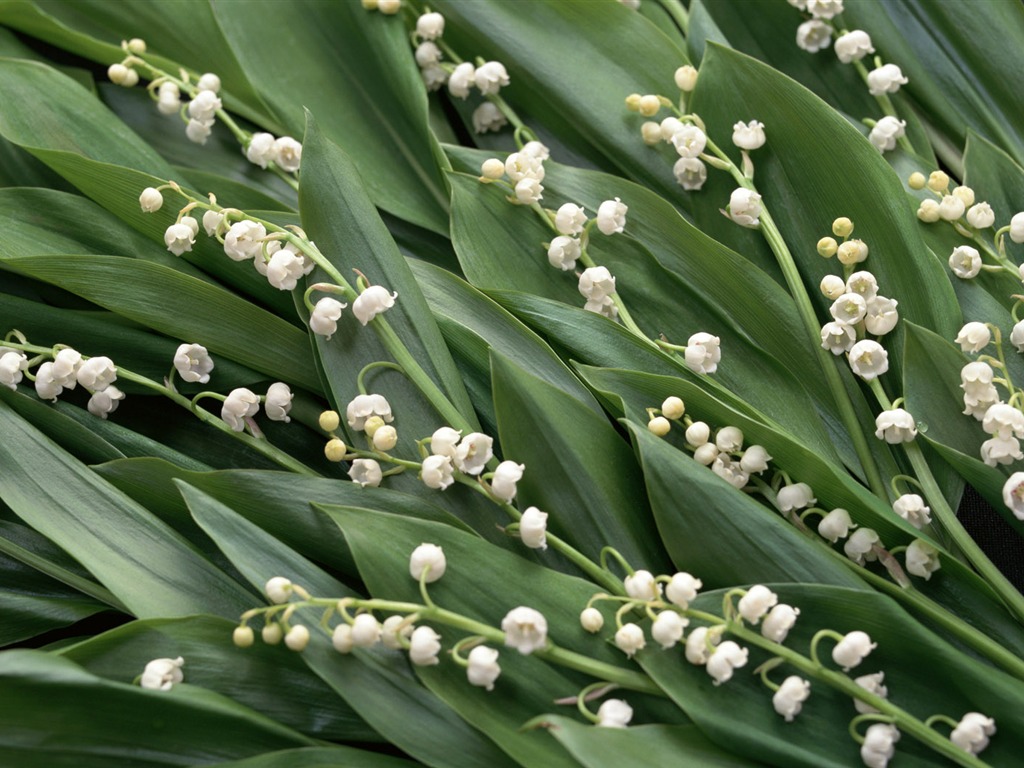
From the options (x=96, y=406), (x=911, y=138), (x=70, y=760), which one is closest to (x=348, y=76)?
(x=96, y=406)

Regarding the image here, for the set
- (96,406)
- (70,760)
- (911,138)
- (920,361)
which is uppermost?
(911,138)

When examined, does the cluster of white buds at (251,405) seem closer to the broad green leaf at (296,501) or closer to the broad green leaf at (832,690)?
the broad green leaf at (296,501)

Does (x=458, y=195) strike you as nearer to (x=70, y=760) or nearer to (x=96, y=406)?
(x=96, y=406)

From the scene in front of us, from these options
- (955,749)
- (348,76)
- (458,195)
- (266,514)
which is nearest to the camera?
(955,749)

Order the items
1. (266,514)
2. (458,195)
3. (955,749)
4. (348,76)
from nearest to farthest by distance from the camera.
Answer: (955,749)
(266,514)
(458,195)
(348,76)

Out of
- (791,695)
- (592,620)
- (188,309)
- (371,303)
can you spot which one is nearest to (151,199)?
(188,309)

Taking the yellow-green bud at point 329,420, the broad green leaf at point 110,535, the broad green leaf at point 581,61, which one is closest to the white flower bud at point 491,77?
the broad green leaf at point 581,61
